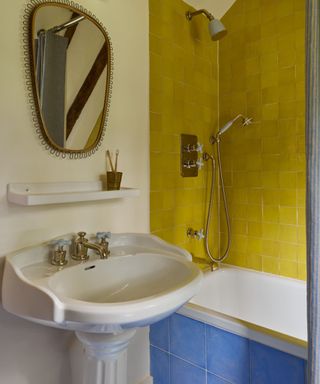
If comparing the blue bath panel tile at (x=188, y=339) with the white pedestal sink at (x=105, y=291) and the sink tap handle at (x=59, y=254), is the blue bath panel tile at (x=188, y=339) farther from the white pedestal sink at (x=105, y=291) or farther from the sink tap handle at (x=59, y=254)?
the sink tap handle at (x=59, y=254)

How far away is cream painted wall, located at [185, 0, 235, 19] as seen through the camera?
6.52ft

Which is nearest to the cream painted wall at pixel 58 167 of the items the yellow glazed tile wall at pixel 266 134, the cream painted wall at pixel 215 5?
the cream painted wall at pixel 215 5

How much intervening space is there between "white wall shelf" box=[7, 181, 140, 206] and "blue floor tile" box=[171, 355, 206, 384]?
84 centimetres

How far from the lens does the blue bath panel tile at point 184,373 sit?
4.39 feet

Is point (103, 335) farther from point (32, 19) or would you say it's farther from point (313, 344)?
point (32, 19)

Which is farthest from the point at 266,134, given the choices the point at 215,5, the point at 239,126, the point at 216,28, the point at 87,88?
the point at 87,88

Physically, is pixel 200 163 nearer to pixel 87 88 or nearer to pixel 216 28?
pixel 216 28

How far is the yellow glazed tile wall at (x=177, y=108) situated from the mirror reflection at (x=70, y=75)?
387 millimetres

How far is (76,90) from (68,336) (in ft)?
3.56

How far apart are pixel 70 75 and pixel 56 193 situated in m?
0.53

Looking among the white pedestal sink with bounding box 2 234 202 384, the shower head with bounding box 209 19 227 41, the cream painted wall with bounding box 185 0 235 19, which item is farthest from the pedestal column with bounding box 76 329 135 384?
the cream painted wall with bounding box 185 0 235 19

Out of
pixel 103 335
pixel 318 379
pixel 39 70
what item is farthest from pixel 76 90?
pixel 318 379

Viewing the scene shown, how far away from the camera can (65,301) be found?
32.2 inches

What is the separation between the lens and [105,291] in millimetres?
1200
